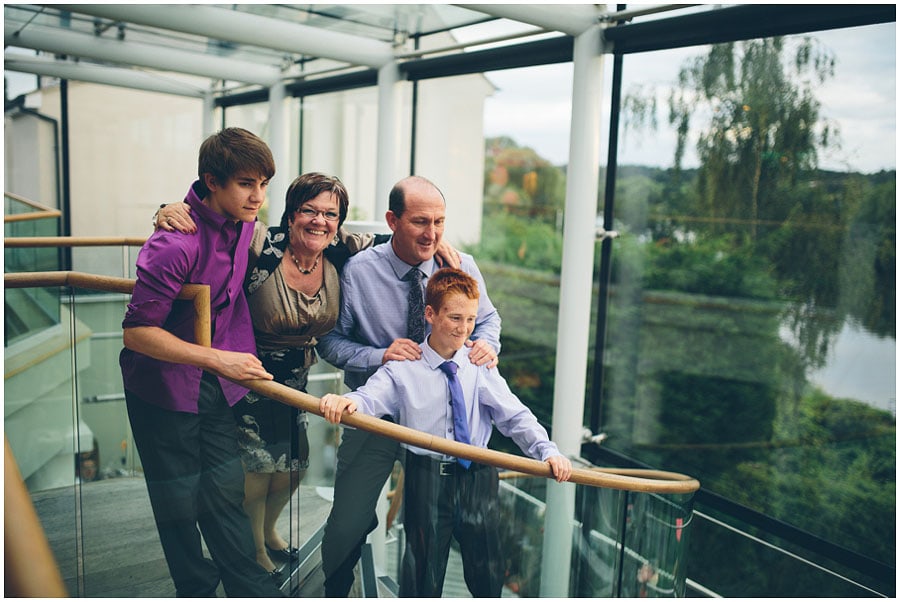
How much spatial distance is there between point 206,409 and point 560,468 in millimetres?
1329

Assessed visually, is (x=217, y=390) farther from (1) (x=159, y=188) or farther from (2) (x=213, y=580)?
(1) (x=159, y=188)

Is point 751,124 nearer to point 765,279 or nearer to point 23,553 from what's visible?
point 765,279

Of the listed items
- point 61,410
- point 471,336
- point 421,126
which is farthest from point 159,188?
point 471,336

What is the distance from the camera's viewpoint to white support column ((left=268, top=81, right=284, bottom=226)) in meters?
9.60

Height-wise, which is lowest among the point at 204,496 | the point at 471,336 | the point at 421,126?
the point at 204,496

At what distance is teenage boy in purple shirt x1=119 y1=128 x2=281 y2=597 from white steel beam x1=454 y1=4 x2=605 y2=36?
2256 mm

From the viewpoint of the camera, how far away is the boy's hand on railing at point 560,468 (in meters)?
2.89

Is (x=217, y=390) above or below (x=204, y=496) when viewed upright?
above

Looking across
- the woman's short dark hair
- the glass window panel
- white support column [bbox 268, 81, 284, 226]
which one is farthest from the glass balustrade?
white support column [bbox 268, 81, 284, 226]

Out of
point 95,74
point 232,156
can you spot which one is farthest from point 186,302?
point 95,74

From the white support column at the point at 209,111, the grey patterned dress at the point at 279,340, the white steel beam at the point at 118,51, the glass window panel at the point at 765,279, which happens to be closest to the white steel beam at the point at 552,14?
the glass window panel at the point at 765,279

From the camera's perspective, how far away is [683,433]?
549cm

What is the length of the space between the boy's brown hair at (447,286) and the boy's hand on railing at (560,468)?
2.32 feet

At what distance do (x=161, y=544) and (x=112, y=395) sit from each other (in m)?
0.80
